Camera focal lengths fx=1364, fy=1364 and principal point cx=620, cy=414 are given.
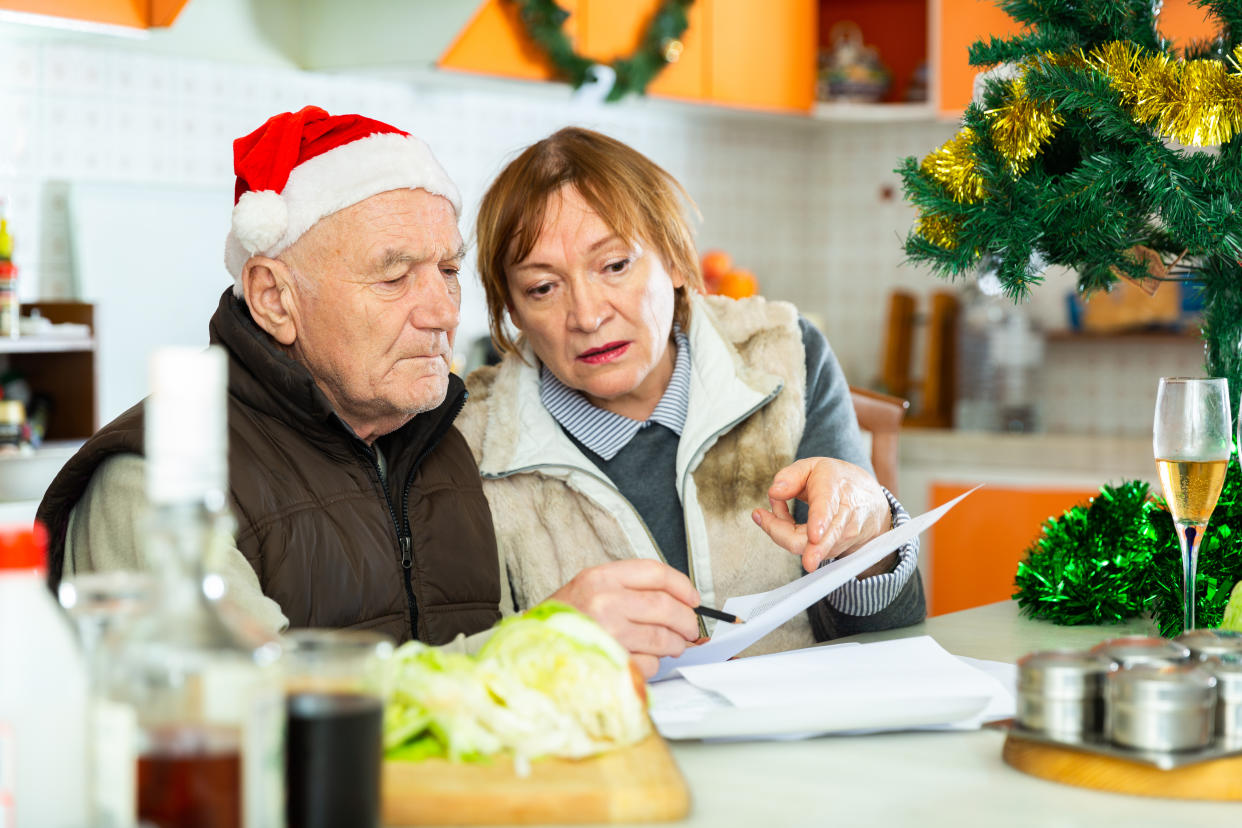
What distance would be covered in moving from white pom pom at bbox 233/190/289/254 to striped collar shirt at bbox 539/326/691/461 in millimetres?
452

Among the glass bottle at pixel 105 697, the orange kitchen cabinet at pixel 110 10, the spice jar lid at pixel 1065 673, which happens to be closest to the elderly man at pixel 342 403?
the glass bottle at pixel 105 697

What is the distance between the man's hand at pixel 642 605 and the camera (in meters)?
1.10

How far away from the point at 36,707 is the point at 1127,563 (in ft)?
3.65

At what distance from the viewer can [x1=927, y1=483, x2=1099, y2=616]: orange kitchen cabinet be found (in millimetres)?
3709

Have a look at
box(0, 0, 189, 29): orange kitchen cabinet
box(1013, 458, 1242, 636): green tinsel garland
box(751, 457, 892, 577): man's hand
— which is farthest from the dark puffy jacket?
box(0, 0, 189, 29): orange kitchen cabinet

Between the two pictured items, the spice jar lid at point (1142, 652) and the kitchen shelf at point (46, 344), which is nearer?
the spice jar lid at point (1142, 652)

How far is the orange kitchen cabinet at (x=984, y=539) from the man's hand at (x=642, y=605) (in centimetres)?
273

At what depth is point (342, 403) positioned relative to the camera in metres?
1.45

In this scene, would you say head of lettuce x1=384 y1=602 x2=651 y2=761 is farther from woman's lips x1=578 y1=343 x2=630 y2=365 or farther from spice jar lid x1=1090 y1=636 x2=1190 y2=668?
woman's lips x1=578 y1=343 x2=630 y2=365

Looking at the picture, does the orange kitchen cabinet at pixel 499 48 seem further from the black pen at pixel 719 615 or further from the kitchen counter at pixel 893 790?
the kitchen counter at pixel 893 790

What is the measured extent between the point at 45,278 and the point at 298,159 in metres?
1.79

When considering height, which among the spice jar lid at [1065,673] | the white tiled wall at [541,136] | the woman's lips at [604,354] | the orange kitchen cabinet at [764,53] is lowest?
the spice jar lid at [1065,673]

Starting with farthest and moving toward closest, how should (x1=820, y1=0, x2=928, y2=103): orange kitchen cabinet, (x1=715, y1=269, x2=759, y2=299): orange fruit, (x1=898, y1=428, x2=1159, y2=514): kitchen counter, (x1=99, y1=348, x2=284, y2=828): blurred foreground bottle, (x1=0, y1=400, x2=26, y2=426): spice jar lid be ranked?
(x1=820, y1=0, x2=928, y2=103): orange kitchen cabinet, (x1=898, y1=428, x2=1159, y2=514): kitchen counter, (x1=715, y1=269, x2=759, y2=299): orange fruit, (x1=0, y1=400, x2=26, y2=426): spice jar lid, (x1=99, y1=348, x2=284, y2=828): blurred foreground bottle

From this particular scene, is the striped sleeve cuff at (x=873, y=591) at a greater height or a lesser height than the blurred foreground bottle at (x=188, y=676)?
lesser
